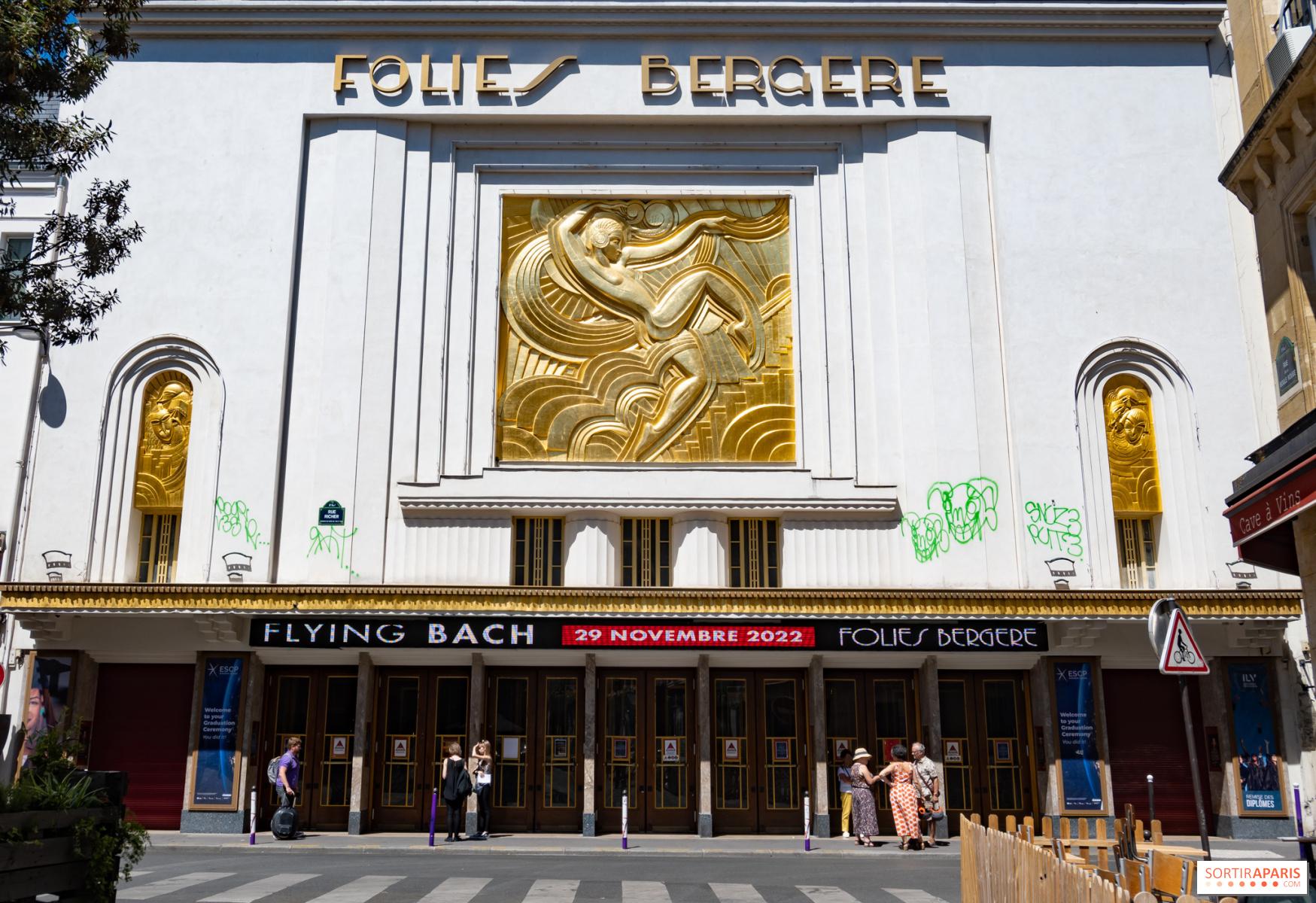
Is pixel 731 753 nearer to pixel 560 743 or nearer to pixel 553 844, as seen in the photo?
pixel 560 743

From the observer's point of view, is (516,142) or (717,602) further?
(516,142)

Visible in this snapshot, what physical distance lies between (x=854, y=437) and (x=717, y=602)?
520cm

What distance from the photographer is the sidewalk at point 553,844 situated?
68.0ft

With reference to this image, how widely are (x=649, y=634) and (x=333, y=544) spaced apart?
6966 mm

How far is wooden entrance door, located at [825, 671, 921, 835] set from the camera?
25.3 meters

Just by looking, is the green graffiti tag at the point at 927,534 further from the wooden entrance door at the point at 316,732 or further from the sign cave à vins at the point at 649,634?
the wooden entrance door at the point at 316,732

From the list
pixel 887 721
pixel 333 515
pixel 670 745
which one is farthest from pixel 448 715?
pixel 887 721

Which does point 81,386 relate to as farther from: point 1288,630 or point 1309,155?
point 1288,630

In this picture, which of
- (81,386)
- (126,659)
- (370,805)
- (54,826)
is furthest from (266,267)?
(54,826)

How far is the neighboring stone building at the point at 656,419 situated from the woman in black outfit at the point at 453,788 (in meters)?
2.23

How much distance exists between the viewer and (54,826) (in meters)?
9.98

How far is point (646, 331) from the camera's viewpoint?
1087 inches

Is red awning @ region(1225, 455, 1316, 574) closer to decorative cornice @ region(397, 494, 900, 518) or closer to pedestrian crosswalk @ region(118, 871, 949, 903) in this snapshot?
pedestrian crosswalk @ region(118, 871, 949, 903)

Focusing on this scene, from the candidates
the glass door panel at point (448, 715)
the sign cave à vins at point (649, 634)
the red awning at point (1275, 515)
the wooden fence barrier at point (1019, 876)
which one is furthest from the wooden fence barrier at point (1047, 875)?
the glass door panel at point (448, 715)
